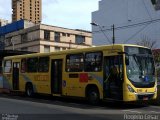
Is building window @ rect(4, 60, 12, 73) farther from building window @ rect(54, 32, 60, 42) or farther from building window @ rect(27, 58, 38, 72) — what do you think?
building window @ rect(54, 32, 60, 42)

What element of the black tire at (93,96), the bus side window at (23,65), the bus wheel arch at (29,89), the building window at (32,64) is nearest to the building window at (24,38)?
the bus side window at (23,65)

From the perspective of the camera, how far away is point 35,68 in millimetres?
25031

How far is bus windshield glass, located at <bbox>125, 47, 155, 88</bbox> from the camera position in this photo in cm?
1786

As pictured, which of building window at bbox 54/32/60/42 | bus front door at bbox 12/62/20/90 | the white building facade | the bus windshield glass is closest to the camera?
the bus windshield glass

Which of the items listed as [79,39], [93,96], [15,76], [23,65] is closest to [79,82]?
[93,96]

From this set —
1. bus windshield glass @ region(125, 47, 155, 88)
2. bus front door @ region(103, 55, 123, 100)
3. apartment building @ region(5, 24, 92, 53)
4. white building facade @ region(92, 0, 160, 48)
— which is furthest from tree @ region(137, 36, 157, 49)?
apartment building @ region(5, 24, 92, 53)

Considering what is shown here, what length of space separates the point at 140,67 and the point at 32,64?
9432 mm

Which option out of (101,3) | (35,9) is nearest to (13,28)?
(35,9)

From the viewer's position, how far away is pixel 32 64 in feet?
83.7

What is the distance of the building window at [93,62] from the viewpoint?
63.4ft

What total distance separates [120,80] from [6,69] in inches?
537

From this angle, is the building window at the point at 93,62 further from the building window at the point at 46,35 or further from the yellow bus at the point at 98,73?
the building window at the point at 46,35

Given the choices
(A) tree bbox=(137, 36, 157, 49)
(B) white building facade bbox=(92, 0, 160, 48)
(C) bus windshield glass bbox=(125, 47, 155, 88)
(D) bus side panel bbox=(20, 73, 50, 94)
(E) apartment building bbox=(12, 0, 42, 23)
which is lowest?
(D) bus side panel bbox=(20, 73, 50, 94)

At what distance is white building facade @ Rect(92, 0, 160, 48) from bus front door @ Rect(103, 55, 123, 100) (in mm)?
→ 26768
